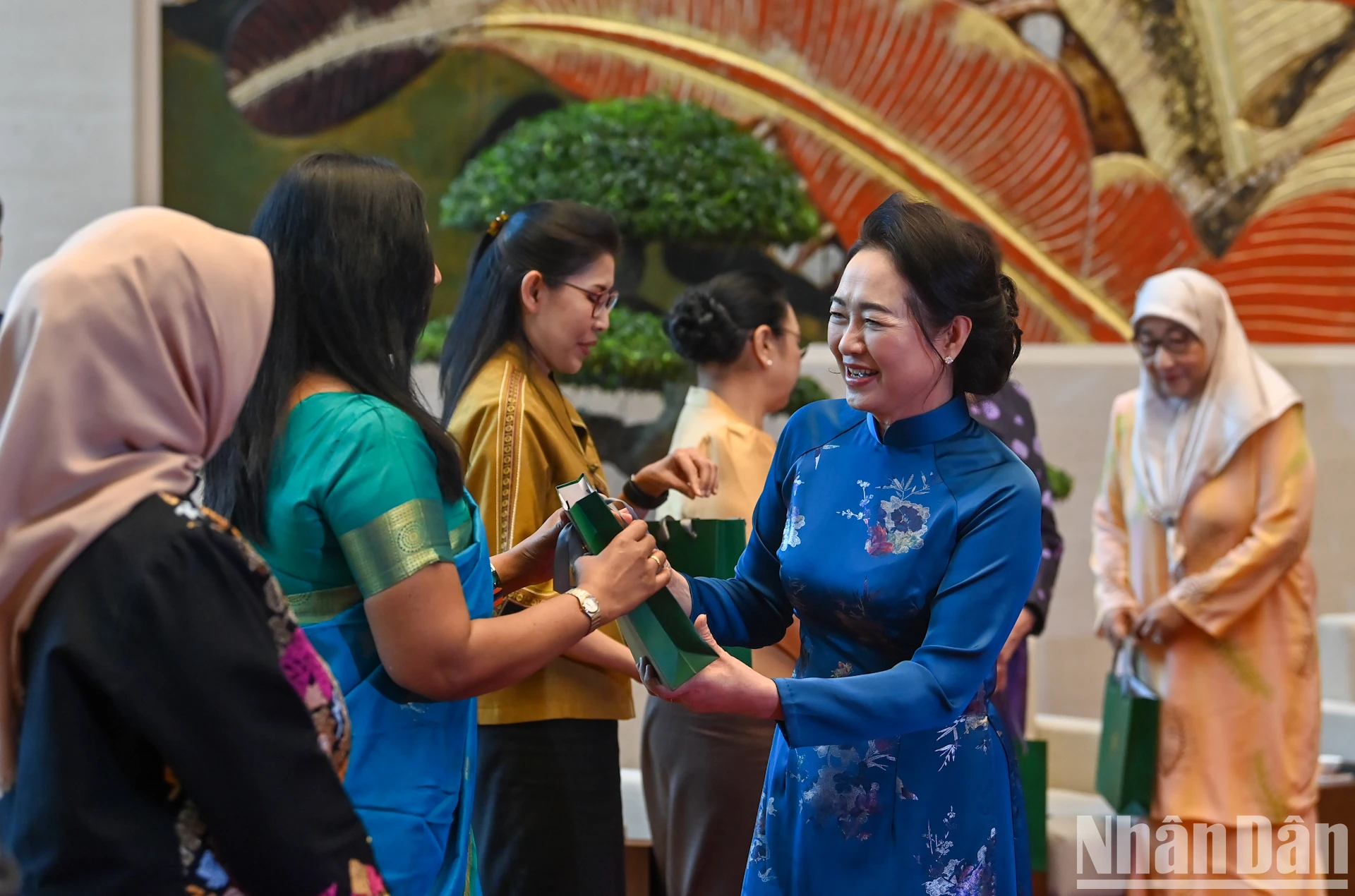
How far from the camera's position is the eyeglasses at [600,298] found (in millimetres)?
2301

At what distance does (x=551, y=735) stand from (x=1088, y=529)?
3.92 m

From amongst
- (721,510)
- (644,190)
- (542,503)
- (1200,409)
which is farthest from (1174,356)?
(542,503)

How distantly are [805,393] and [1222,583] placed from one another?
1326 mm

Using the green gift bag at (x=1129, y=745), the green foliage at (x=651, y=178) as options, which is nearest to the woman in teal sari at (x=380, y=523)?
the green gift bag at (x=1129, y=745)

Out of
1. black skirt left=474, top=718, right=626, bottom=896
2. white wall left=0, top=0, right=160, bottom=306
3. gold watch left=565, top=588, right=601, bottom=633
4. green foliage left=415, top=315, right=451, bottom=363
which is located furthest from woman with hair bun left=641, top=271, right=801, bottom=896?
white wall left=0, top=0, right=160, bottom=306

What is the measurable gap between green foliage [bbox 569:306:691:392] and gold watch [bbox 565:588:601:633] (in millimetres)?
2453

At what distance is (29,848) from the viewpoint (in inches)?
42.4

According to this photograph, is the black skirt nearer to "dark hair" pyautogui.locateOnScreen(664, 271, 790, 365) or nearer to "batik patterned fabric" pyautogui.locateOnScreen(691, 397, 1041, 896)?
"batik patterned fabric" pyautogui.locateOnScreen(691, 397, 1041, 896)

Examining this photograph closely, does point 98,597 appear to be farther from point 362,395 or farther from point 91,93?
point 91,93

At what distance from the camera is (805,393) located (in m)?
4.20

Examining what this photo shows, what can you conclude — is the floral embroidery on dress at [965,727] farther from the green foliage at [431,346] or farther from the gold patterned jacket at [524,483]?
the green foliage at [431,346]

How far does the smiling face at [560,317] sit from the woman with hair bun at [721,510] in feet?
1.13

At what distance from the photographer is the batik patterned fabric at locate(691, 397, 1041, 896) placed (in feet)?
5.12


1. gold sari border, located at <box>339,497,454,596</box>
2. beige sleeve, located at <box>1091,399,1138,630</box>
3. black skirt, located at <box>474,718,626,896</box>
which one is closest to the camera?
gold sari border, located at <box>339,497,454,596</box>
